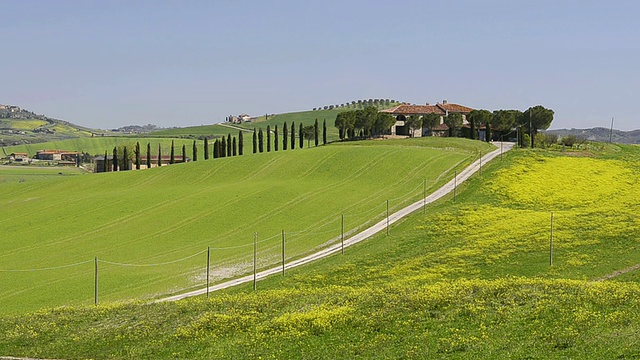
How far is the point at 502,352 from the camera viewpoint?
26859 millimetres

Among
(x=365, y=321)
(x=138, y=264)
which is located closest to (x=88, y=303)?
(x=138, y=264)

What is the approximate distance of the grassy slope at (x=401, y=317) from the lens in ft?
93.9

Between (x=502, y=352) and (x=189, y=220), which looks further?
(x=189, y=220)

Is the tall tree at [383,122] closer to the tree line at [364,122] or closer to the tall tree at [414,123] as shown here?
the tree line at [364,122]

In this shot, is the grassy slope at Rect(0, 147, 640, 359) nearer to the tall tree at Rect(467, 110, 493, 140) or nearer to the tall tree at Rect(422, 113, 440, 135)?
the tall tree at Rect(467, 110, 493, 140)

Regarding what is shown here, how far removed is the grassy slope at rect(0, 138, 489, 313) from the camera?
6034 centimetres

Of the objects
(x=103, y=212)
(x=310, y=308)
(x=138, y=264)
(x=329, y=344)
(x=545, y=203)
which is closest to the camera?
(x=329, y=344)

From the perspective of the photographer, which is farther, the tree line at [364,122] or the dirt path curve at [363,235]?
the tree line at [364,122]

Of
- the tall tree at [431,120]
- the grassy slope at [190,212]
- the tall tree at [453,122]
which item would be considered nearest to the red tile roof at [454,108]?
the tall tree at [431,120]

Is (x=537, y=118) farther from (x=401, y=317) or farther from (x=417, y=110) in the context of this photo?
(x=401, y=317)

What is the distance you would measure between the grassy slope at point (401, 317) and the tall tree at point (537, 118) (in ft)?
266

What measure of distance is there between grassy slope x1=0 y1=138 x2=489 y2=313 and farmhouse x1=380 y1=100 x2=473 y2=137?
35581 mm

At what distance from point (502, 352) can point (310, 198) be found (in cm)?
6359

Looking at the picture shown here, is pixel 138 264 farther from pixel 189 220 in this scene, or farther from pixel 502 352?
pixel 502 352
